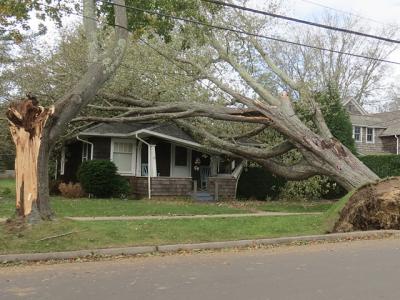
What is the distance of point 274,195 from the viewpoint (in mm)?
25516

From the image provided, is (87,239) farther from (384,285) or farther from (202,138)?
(202,138)

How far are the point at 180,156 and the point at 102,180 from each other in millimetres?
4644

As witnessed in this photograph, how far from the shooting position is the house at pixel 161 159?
22.9 m

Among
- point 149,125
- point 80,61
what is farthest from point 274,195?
point 80,61

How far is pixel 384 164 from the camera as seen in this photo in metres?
26.8

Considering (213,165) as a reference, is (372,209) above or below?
below

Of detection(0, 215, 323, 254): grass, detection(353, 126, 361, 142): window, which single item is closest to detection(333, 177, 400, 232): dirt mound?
detection(0, 215, 323, 254): grass

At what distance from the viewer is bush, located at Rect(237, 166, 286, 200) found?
1005 inches

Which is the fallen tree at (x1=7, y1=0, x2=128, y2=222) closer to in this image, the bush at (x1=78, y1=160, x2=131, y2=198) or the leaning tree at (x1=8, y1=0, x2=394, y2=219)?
the leaning tree at (x1=8, y1=0, x2=394, y2=219)

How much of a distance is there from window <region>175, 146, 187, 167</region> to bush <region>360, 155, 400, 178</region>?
909cm

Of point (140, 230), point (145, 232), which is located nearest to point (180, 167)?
point (140, 230)

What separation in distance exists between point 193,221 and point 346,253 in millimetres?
4423

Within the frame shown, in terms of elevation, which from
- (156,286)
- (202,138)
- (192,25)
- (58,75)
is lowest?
(156,286)

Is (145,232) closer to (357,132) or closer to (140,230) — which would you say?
(140,230)
